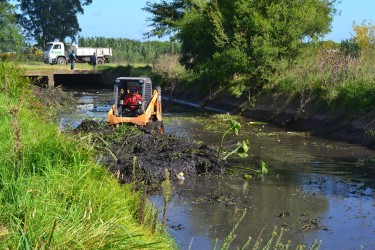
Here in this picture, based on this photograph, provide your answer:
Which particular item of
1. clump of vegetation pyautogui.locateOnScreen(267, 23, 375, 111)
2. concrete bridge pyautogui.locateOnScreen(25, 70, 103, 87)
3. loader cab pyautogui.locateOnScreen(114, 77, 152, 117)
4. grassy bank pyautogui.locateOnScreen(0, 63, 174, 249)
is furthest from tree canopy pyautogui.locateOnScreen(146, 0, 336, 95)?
concrete bridge pyautogui.locateOnScreen(25, 70, 103, 87)

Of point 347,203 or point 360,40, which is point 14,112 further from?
point 360,40

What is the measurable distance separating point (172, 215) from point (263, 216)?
1646 millimetres

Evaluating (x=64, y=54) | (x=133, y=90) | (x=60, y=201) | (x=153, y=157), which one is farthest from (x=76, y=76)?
(x=60, y=201)

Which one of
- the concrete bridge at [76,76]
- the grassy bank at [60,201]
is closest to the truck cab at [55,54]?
the concrete bridge at [76,76]

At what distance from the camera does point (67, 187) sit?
750cm

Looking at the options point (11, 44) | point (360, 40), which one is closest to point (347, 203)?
point (360, 40)

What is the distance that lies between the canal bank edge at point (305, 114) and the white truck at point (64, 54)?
106 ft

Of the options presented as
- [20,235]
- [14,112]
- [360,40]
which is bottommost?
[20,235]

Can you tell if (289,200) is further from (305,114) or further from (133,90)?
(305,114)

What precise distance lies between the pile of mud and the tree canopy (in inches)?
454

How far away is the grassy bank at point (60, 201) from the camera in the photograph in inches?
221

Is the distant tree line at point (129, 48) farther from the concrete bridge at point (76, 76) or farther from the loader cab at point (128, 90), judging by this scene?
the loader cab at point (128, 90)

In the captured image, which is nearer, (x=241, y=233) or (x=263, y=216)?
(x=241, y=233)

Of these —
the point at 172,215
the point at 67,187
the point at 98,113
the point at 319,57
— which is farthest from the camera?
the point at 98,113
